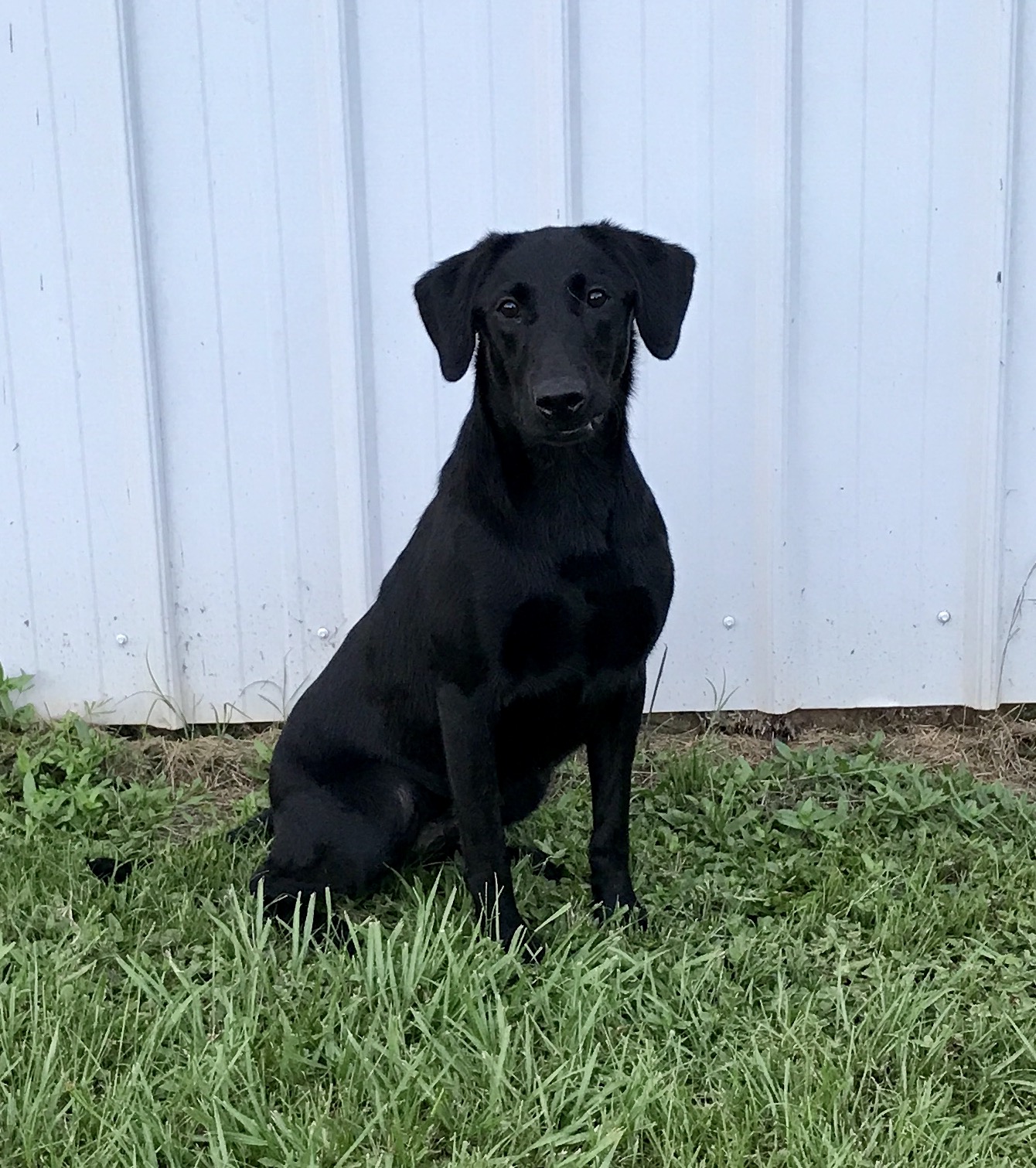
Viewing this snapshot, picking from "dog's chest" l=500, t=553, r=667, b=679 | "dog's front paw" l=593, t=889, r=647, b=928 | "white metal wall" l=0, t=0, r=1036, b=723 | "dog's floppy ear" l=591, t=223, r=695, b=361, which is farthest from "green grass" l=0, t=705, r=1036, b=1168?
"dog's floppy ear" l=591, t=223, r=695, b=361

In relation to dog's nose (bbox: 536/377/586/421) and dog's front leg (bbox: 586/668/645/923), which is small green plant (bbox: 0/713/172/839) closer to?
dog's front leg (bbox: 586/668/645/923)

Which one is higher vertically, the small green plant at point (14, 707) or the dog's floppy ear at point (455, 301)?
the dog's floppy ear at point (455, 301)

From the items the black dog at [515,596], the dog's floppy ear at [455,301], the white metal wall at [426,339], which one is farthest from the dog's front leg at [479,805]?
the white metal wall at [426,339]

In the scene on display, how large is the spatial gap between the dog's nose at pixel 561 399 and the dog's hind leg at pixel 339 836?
0.82 m

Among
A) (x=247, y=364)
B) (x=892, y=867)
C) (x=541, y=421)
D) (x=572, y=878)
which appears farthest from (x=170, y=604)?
(x=892, y=867)

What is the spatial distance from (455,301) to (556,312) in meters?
0.21

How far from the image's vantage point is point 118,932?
218 cm

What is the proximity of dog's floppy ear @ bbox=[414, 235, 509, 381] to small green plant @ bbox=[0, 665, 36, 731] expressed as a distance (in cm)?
181

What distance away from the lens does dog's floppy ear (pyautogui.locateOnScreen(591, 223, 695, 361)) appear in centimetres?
210

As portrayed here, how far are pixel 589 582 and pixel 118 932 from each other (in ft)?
3.69

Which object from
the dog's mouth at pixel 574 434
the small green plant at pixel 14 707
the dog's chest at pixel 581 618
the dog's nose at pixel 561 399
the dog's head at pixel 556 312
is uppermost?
the dog's head at pixel 556 312

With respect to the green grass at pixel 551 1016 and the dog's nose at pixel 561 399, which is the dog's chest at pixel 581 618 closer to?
the dog's nose at pixel 561 399

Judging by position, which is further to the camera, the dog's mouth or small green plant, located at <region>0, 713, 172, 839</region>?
small green plant, located at <region>0, 713, 172, 839</region>

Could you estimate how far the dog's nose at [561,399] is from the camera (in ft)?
6.10
